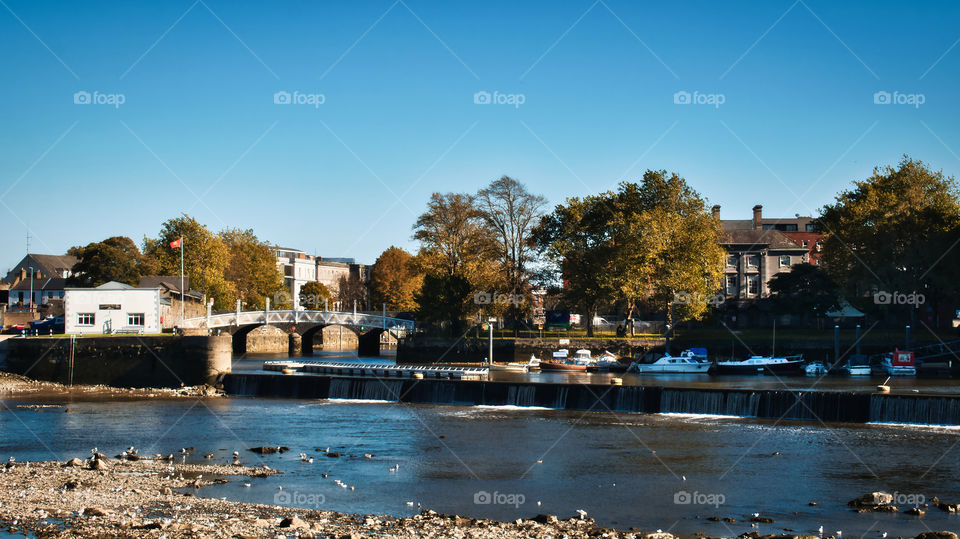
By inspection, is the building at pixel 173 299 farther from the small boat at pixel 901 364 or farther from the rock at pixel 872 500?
the rock at pixel 872 500

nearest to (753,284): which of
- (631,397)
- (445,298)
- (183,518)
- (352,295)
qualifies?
(445,298)

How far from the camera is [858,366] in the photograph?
68000mm

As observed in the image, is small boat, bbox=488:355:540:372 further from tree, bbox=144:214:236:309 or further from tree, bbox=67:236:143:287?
tree, bbox=67:236:143:287

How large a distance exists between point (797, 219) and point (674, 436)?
4145 inches

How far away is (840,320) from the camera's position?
90688 mm

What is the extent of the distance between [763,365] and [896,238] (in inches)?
670

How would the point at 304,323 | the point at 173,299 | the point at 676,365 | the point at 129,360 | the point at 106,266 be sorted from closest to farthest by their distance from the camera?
the point at 129,360 → the point at 676,365 → the point at 173,299 → the point at 304,323 → the point at 106,266

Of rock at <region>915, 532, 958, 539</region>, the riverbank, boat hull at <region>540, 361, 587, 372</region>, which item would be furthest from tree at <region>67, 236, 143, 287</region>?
rock at <region>915, 532, 958, 539</region>

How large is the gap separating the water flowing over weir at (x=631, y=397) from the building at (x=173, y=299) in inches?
868

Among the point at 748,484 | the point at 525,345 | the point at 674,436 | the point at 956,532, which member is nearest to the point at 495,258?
the point at 525,345

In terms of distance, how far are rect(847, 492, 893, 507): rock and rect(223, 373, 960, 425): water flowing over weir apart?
16406 millimetres

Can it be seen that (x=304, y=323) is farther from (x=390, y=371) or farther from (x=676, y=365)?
(x=676, y=365)

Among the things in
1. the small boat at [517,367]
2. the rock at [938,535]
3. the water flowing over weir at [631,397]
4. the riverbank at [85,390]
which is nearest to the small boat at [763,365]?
the small boat at [517,367]

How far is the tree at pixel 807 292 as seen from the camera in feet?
283
